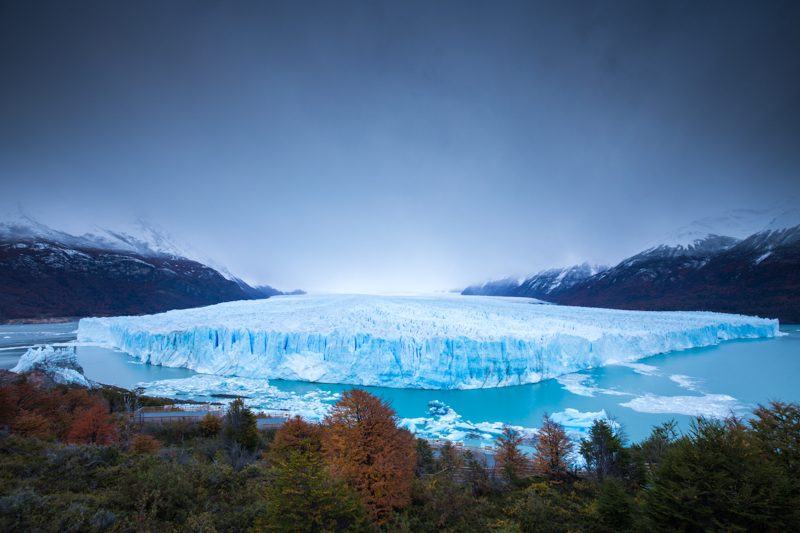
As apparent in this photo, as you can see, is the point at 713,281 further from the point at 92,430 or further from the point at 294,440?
the point at 92,430

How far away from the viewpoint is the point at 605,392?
63.3 feet

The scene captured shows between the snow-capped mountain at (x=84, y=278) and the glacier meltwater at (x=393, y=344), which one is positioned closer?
the glacier meltwater at (x=393, y=344)

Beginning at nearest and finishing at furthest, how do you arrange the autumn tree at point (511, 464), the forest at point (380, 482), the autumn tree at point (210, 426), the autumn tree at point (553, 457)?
the forest at point (380, 482) → the autumn tree at point (511, 464) → the autumn tree at point (553, 457) → the autumn tree at point (210, 426)

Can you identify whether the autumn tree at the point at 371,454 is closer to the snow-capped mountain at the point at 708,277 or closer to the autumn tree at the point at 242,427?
the autumn tree at the point at 242,427

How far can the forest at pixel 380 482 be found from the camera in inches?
153

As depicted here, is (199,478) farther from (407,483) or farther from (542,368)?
(542,368)

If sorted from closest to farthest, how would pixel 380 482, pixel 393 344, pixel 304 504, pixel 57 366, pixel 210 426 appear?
pixel 304 504
pixel 380 482
pixel 210 426
pixel 57 366
pixel 393 344

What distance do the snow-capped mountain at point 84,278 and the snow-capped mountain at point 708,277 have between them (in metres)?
83.9

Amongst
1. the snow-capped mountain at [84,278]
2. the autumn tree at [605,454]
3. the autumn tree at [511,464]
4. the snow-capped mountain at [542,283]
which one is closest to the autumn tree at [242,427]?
the autumn tree at [511,464]

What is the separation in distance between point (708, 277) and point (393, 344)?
237 ft

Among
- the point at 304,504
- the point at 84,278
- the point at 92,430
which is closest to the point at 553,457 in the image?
the point at 304,504

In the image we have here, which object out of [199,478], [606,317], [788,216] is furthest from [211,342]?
[788,216]

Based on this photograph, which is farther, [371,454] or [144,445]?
[144,445]

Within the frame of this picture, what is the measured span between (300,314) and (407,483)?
845 inches
